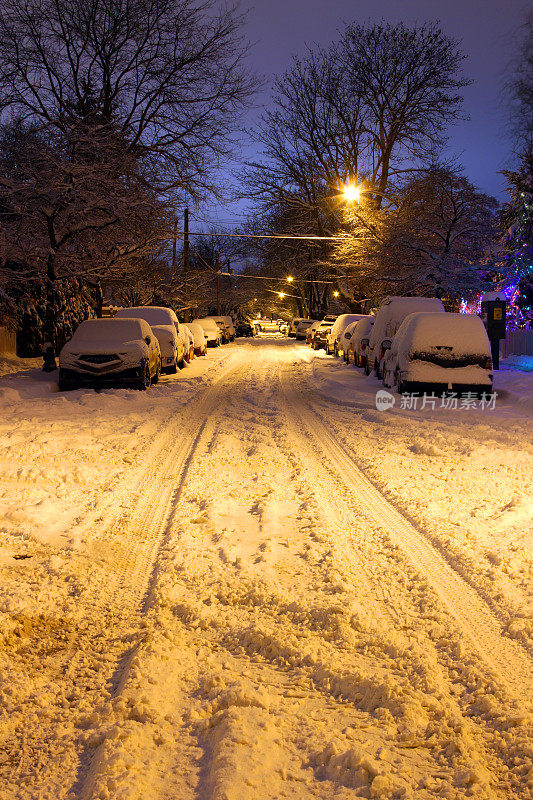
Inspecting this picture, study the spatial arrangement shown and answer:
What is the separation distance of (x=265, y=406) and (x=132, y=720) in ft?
34.6

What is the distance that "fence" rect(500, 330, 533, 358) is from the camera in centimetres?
2322

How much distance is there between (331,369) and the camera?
2328cm

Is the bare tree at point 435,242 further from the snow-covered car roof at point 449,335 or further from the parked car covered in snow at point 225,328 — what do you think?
the parked car covered in snow at point 225,328

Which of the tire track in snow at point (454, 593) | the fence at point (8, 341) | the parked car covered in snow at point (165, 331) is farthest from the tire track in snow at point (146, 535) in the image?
the fence at point (8, 341)

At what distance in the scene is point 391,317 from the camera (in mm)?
18516

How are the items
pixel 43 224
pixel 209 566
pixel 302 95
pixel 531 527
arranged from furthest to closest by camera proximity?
pixel 302 95 < pixel 43 224 < pixel 531 527 < pixel 209 566

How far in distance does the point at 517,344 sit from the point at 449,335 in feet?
39.3

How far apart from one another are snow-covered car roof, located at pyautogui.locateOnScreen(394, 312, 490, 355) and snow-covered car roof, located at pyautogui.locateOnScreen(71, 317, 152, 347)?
676 cm

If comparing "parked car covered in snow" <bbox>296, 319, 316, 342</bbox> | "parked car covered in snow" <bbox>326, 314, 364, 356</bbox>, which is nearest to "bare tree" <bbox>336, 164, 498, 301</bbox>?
"parked car covered in snow" <bbox>326, 314, 364, 356</bbox>

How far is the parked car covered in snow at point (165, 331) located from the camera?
20562mm

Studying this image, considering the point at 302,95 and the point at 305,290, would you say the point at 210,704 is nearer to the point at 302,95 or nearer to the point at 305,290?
the point at 302,95

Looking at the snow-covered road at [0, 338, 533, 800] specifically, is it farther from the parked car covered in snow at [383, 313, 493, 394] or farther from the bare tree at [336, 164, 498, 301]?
the bare tree at [336, 164, 498, 301]

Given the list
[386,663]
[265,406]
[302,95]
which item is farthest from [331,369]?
[302,95]

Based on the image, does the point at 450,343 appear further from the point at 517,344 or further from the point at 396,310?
the point at 517,344
